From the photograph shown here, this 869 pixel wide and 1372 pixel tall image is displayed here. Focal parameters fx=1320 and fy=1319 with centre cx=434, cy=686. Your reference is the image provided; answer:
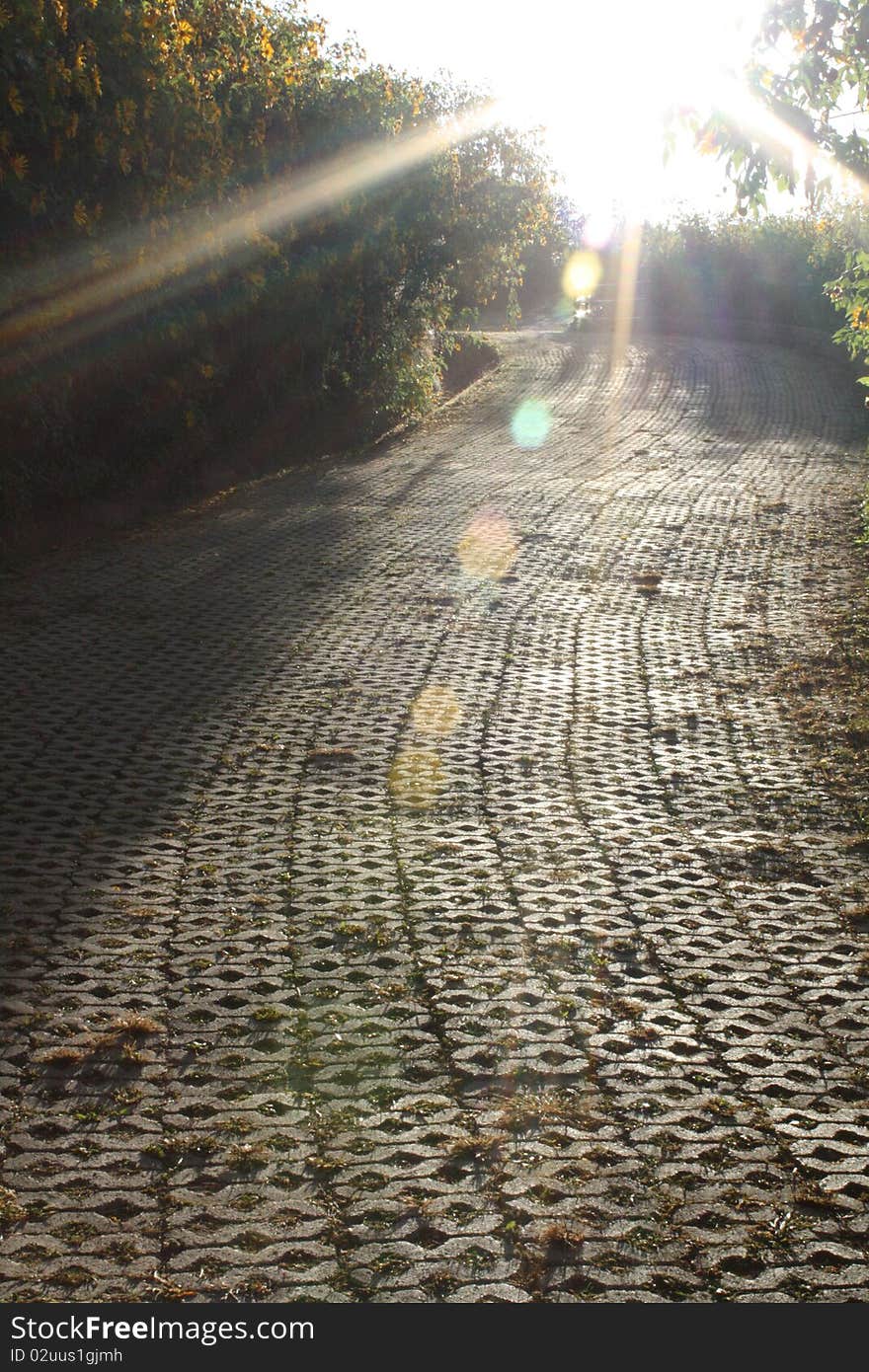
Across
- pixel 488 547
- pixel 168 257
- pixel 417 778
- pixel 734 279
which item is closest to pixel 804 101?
pixel 417 778

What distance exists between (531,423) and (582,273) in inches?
1072

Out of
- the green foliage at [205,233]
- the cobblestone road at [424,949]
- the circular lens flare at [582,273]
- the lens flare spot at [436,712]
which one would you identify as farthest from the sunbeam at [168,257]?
the circular lens flare at [582,273]

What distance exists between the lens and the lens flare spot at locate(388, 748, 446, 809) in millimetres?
6566

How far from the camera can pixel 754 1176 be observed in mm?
3637

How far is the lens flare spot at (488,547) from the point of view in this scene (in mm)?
12250

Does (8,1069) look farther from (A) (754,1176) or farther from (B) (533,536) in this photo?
(B) (533,536)

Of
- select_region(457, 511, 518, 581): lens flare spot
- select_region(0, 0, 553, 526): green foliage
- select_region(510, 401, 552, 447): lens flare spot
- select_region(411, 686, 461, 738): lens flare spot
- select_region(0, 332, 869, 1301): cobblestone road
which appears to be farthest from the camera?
select_region(510, 401, 552, 447): lens flare spot

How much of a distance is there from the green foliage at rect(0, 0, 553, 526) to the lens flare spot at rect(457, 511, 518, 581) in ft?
12.8

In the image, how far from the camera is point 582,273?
4816cm

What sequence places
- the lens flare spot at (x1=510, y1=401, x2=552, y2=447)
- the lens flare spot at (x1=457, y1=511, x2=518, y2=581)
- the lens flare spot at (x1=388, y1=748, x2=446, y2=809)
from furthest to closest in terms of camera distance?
the lens flare spot at (x1=510, y1=401, x2=552, y2=447) < the lens flare spot at (x1=457, y1=511, x2=518, y2=581) < the lens flare spot at (x1=388, y1=748, x2=446, y2=809)

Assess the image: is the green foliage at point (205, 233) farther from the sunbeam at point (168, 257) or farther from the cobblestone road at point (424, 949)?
the cobblestone road at point (424, 949)

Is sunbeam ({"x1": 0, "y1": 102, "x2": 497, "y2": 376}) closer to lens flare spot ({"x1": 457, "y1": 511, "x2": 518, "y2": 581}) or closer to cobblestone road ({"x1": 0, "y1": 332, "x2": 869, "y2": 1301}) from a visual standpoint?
cobblestone road ({"x1": 0, "y1": 332, "x2": 869, "y2": 1301})

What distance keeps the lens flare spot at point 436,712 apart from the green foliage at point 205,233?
6558 mm

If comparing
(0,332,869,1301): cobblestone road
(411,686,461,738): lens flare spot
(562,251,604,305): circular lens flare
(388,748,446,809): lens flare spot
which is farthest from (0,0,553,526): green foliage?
(562,251,604,305): circular lens flare
